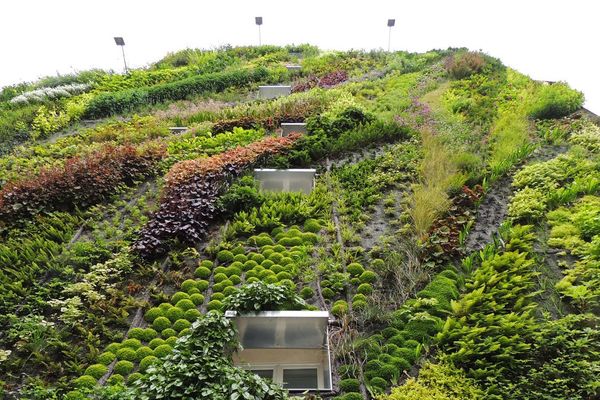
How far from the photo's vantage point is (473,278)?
7242 millimetres

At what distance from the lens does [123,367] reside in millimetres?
6129

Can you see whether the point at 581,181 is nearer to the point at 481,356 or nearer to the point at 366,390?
the point at 481,356

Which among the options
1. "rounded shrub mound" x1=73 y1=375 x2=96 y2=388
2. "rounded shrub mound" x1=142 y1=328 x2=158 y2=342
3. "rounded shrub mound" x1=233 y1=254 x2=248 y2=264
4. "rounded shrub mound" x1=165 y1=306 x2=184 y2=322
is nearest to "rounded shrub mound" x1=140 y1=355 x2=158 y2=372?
"rounded shrub mound" x1=142 y1=328 x2=158 y2=342

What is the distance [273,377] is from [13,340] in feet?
12.9

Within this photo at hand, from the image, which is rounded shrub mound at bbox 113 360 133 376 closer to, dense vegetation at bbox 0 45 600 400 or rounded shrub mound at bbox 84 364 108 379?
dense vegetation at bbox 0 45 600 400

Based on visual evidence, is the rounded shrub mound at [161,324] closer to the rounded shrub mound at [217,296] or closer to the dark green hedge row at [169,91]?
the rounded shrub mound at [217,296]

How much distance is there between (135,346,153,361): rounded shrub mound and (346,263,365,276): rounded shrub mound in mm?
3562

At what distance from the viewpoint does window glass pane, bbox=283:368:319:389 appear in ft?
20.2

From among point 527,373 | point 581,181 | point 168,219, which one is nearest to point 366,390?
point 527,373

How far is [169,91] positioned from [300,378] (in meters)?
14.7

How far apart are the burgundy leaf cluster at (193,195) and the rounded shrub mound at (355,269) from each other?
3.09m

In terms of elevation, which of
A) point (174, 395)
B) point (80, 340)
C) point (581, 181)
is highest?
point (581, 181)

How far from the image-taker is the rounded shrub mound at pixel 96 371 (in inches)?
237

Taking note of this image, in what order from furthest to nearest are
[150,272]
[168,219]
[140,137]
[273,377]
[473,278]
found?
1. [140,137]
2. [168,219]
3. [150,272]
4. [473,278]
5. [273,377]
